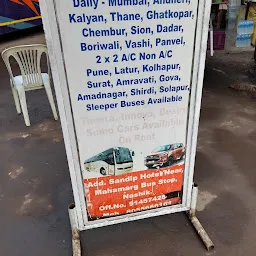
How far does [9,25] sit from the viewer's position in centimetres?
773

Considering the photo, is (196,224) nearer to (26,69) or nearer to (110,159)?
(110,159)

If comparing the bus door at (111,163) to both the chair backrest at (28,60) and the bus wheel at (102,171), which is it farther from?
the chair backrest at (28,60)

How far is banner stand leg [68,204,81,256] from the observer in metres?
1.95

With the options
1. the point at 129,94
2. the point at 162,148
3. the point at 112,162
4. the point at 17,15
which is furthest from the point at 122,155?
the point at 17,15

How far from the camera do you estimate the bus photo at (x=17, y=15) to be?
293 inches

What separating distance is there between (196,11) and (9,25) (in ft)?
24.5

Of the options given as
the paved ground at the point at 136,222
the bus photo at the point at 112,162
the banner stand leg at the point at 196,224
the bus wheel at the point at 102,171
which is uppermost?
the bus photo at the point at 112,162

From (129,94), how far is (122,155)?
416 millimetres

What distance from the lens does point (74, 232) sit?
208 centimetres

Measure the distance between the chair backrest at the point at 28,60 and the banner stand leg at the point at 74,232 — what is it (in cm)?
215

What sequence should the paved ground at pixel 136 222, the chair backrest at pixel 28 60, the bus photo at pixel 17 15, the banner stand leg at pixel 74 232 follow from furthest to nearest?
the bus photo at pixel 17 15 → the chair backrest at pixel 28 60 → the paved ground at pixel 136 222 → the banner stand leg at pixel 74 232

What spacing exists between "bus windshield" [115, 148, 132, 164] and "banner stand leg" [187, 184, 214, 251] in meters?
0.58

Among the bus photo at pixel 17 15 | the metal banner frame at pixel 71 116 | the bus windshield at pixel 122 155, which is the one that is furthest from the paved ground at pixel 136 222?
the bus photo at pixel 17 15

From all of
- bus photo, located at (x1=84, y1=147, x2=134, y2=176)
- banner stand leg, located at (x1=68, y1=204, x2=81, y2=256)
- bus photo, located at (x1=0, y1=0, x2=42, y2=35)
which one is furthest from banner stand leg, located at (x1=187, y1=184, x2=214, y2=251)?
bus photo, located at (x1=0, y1=0, x2=42, y2=35)
